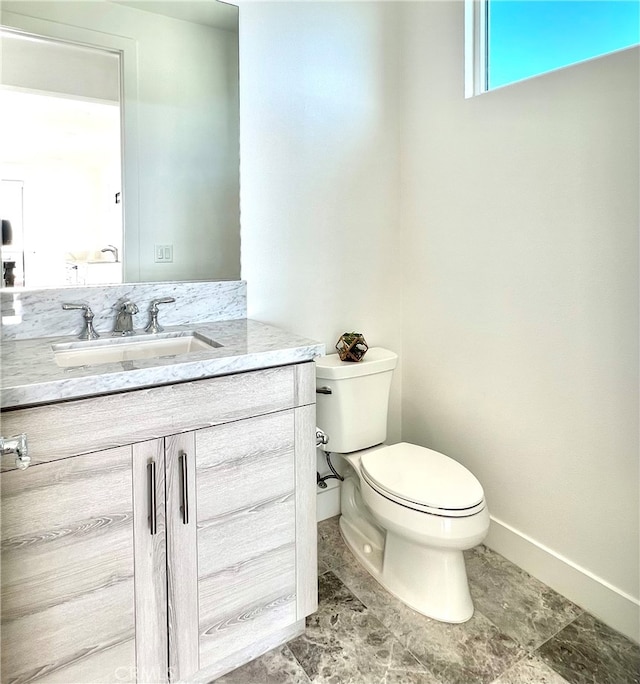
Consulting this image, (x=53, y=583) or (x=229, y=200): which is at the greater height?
(x=229, y=200)

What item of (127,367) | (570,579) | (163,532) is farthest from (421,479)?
(127,367)

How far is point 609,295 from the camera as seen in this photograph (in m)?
1.47

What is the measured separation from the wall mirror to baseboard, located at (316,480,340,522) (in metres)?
1.00

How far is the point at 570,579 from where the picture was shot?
164 cm

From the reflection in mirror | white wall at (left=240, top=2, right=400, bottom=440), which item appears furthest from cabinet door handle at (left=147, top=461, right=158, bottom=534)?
white wall at (left=240, top=2, right=400, bottom=440)

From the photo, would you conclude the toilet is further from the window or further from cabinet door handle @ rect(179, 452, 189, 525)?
the window

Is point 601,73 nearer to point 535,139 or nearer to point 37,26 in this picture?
point 535,139

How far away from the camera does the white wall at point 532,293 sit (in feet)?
4.79

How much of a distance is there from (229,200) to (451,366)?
108cm

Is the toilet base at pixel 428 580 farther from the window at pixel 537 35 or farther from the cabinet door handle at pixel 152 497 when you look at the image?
the window at pixel 537 35

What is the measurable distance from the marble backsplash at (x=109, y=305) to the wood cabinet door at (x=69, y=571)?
1.96 feet

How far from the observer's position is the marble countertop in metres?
1.00

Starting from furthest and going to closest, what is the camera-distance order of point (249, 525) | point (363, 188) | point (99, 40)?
point (363, 188)
point (99, 40)
point (249, 525)

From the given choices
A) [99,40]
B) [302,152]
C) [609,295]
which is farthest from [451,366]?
[99,40]
